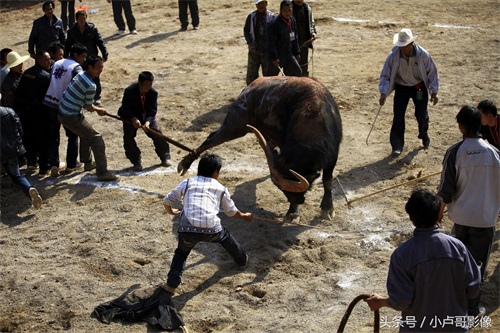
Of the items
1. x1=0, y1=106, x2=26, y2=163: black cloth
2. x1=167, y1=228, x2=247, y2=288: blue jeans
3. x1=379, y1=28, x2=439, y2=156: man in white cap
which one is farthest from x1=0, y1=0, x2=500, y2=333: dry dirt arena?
x1=0, y1=106, x2=26, y2=163: black cloth

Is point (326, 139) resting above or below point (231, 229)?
above

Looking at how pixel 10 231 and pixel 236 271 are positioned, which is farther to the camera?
pixel 10 231

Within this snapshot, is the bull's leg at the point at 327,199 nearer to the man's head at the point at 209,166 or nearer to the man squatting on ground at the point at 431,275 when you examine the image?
the man's head at the point at 209,166

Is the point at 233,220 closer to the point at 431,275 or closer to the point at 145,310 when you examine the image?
the point at 145,310

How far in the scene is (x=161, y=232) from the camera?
9.16 meters

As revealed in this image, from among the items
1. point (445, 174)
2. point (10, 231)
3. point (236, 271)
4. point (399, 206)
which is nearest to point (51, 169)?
point (10, 231)

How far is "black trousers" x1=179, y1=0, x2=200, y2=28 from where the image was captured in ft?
60.0

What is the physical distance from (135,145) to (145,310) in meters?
4.29

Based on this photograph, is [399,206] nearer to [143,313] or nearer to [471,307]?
[471,307]

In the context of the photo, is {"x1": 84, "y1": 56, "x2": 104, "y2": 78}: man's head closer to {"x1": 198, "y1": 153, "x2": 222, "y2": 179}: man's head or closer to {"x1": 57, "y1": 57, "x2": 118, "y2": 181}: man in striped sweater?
{"x1": 57, "y1": 57, "x2": 118, "y2": 181}: man in striped sweater

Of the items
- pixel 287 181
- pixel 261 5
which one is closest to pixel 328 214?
pixel 287 181

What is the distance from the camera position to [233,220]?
30.9 feet

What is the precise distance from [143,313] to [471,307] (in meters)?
3.21

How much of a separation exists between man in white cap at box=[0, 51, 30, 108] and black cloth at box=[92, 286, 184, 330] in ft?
14.9
